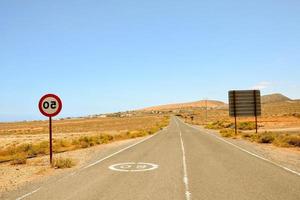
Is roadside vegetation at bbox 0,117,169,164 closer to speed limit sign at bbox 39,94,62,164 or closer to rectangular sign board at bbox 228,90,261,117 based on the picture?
speed limit sign at bbox 39,94,62,164

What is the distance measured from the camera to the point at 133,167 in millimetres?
14422

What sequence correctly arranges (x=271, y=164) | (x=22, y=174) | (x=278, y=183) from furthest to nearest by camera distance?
1. (x=271, y=164)
2. (x=22, y=174)
3. (x=278, y=183)

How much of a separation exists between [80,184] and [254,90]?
1477 inches

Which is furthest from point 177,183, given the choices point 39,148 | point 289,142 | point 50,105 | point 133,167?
point 39,148

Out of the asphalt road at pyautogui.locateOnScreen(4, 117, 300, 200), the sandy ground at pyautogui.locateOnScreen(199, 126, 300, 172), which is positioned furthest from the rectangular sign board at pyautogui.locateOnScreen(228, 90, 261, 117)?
the asphalt road at pyautogui.locateOnScreen(4, 117, 300, 200)

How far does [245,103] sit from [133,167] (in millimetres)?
33655

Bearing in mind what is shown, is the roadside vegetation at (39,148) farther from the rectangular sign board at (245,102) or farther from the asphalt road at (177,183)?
the rectangular sign board at (245,102)

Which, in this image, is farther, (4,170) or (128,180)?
(4,170)

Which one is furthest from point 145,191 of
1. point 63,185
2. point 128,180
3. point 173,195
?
point 63,185

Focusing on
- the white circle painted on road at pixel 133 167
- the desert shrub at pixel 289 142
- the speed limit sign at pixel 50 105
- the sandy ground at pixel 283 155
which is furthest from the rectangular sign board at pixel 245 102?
the speed limit sign at pixel 50 105

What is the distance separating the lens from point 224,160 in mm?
16578

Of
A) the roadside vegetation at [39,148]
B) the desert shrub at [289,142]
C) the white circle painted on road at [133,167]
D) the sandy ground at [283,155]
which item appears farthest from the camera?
the desert shrub at [289,142]

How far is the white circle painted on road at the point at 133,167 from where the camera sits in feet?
45.1

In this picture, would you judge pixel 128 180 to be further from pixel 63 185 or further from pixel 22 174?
pixel 22 174
